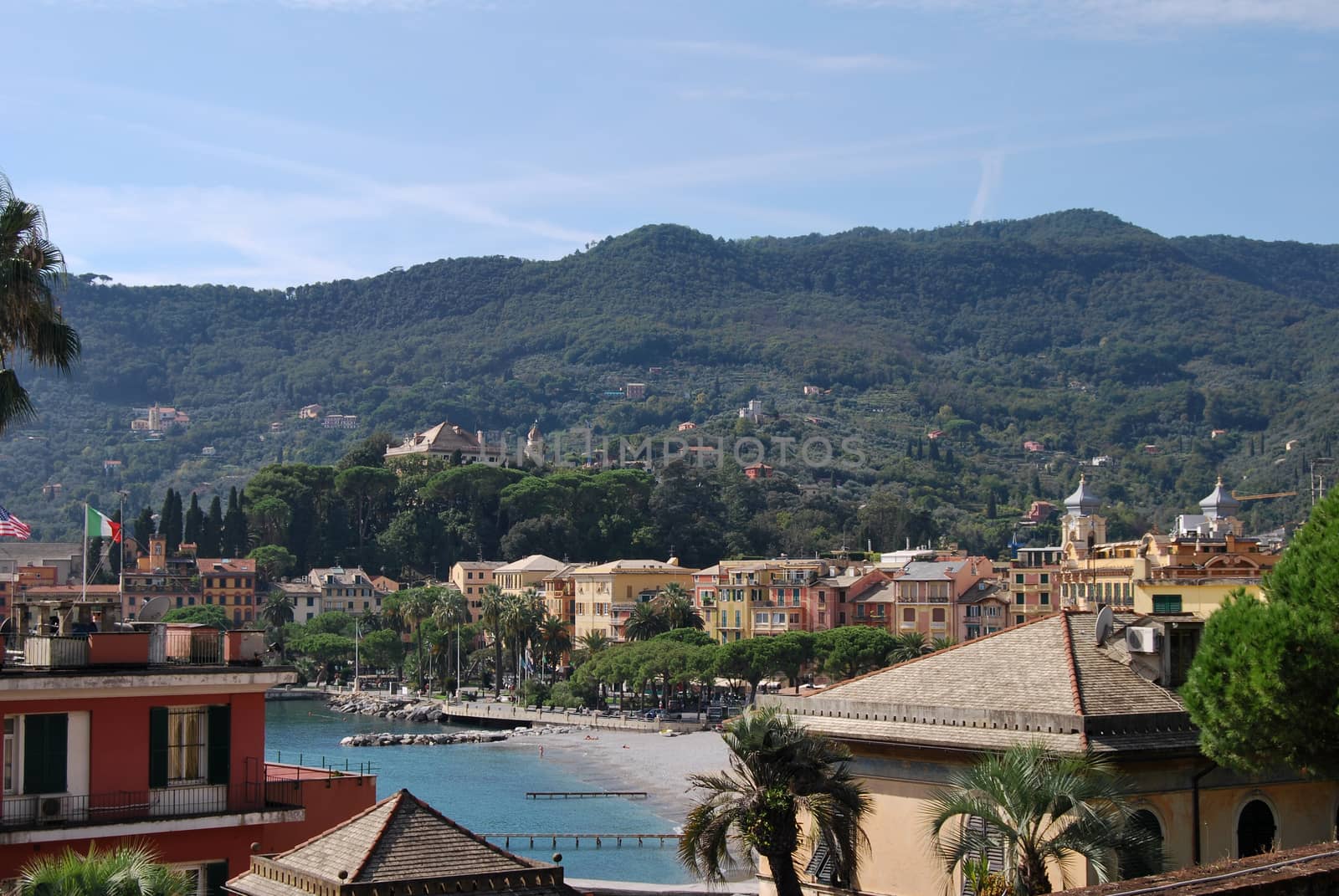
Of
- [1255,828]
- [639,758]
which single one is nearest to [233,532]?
[639,758]

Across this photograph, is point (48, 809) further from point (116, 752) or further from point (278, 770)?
point (278, 770)

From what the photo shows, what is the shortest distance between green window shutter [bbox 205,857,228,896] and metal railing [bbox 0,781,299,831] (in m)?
0.58

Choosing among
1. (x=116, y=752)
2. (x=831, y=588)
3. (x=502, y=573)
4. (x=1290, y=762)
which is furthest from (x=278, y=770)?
(x=502, y=573)

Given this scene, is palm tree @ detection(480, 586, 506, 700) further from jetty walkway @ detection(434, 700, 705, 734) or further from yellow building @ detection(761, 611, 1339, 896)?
yellow building @ detection(761, 611, 1339, 896)

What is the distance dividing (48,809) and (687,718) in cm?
8804

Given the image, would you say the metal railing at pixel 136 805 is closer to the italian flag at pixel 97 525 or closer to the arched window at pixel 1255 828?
the italian flag at pixel 97 525

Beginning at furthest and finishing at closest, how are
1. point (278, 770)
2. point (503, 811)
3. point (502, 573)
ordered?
point (502, 573), point (503, 811), point (278, 770)

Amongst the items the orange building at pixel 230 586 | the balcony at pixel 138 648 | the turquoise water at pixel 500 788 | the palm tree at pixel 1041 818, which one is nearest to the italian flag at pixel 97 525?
the balcony at pixel 138 648

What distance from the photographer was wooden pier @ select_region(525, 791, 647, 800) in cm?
7894

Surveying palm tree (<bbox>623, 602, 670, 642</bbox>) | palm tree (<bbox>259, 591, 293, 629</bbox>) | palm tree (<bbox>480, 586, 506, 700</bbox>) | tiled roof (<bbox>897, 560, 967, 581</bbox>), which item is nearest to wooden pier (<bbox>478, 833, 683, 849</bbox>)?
tiled roof (<bbox>897, 560, 967, 581</bbox>)

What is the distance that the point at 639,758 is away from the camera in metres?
92.6

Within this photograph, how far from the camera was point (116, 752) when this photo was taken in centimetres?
2075

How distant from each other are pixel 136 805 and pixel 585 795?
59606 mm

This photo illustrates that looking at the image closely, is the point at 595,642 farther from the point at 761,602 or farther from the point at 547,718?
the point at 547,718
